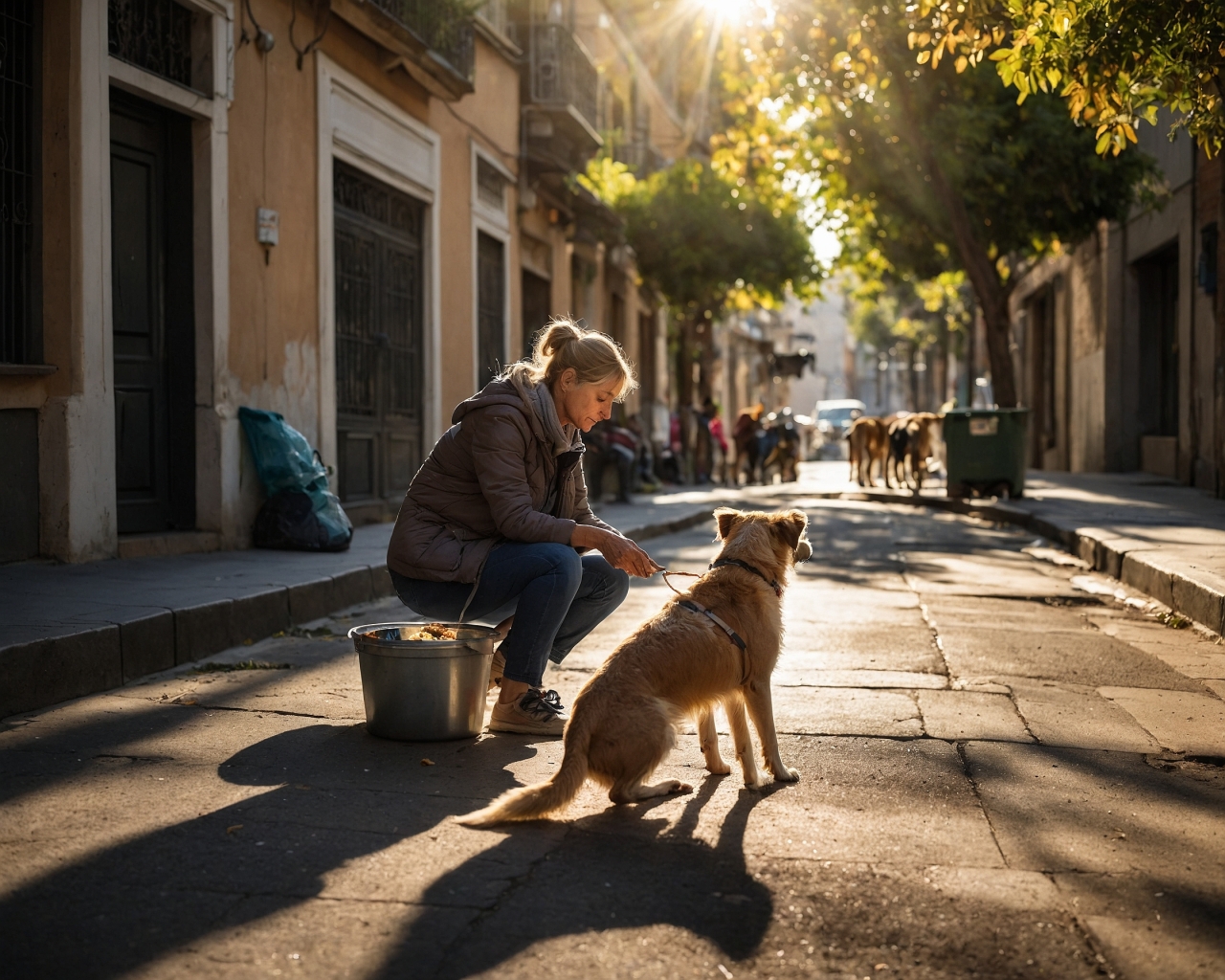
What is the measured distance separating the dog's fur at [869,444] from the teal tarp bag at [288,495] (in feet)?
52.3

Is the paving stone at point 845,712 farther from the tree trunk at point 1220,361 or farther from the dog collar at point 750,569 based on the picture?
the tree trunk at point 1220,361

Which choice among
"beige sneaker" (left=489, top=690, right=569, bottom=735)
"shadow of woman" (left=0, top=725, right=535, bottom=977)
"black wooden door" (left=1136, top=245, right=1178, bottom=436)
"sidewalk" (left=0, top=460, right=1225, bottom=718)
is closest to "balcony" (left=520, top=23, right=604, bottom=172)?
"sidewalk" (left=0, top=460, right=1225, bottom=718)

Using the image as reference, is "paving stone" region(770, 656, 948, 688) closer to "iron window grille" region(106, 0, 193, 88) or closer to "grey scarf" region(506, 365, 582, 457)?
"grey scarf" region(506, 365, 582, 457)

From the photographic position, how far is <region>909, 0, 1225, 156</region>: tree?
6270 mm

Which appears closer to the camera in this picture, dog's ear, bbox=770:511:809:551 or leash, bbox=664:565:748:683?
leash, bbox=664:565:748:683

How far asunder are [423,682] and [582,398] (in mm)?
1203

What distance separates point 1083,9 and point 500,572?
13.1 ft

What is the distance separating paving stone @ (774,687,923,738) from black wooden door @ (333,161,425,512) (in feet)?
25.6

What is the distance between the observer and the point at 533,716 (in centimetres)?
482

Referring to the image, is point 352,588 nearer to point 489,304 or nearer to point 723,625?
point 723,625

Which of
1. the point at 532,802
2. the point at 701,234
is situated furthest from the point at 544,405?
the point at 701,234

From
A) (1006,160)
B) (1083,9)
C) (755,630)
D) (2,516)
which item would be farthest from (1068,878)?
(1006,160)

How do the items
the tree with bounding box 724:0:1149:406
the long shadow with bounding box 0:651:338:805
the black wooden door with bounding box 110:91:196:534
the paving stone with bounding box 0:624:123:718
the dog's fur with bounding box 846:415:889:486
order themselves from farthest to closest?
1. the dog's fur with bounding box 846:415:889:486
2. the tree with bounding box 724:0:1149:406
3. the black wooden door with bounding box 110:91:196:534
4. the paving stone with bounding box 0:624:123:718
5. the long shadow with bounding box 0:651:338:805

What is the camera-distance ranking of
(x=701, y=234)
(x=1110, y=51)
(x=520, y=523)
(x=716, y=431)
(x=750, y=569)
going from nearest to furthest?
(x=750, y=569) < (x=520, y=523) < (x=1110, y=51) < (x=701, y=234) < (x=716, y=431)
